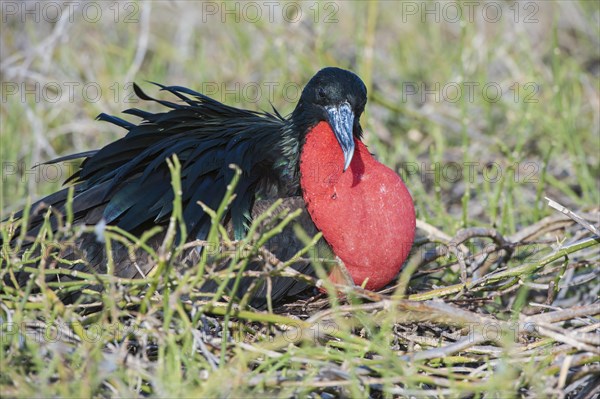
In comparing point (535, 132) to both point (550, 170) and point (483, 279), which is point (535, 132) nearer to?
point (550, 170)

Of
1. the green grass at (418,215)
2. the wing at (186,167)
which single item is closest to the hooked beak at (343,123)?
the wing at (186,167)

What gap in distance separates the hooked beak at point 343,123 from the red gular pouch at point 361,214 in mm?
73

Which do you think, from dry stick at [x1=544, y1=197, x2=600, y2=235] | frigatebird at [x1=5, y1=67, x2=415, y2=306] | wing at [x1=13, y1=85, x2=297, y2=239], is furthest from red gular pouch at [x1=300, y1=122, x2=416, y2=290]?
dry stick at [x1=544, y1=197, x2=600, y2=235]

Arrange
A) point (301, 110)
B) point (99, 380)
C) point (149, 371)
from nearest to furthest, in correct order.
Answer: point (99, 380), point (149, 371), point (301, 110)

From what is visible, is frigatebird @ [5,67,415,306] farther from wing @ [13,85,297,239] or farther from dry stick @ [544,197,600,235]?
dry stick @ [544,197,600,235]

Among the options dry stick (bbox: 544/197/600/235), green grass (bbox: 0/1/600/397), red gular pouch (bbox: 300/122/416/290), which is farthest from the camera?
red gular pouch (bbox: 300/122/416/290)

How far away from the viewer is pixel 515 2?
13.5ft

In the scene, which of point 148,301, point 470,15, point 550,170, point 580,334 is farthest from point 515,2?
point 148,301

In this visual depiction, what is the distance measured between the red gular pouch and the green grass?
0.09 m

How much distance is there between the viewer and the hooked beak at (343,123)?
199cm

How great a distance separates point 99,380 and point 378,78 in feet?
8.57

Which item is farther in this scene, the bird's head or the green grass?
the bird's head

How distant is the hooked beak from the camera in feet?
6.52

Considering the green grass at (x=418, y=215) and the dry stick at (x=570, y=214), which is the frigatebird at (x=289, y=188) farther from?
the dry stick at (x=570, y=214)
